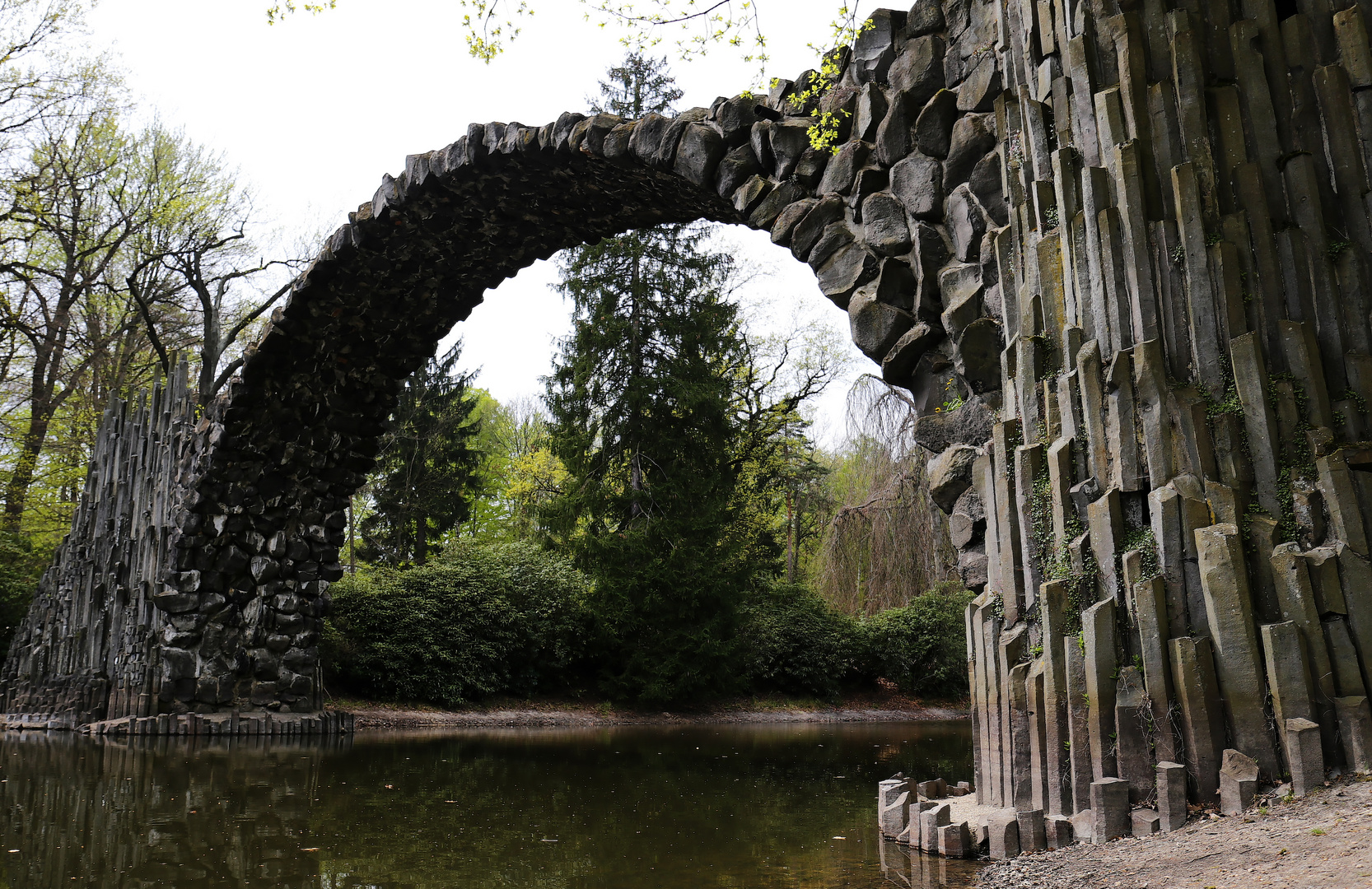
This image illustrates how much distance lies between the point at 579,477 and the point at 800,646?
4958 mm

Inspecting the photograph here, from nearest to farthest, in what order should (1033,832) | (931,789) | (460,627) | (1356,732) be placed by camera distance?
1. (1356,732)
2. (1033,832)
3. (931,789)
4. (460,627)

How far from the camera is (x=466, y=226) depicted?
9016mm

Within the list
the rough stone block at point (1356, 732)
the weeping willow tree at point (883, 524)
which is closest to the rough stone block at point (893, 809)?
the rough stone block at point (1356, 732)

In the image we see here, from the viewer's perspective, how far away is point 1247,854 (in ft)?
8.16

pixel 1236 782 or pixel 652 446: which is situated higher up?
pixel 652 446

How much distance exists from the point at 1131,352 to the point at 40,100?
17.4 m

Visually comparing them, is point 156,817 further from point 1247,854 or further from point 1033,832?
point 1247,854

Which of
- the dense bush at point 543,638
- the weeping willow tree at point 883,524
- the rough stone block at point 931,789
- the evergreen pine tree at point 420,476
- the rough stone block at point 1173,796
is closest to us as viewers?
the rough stone block at point 1173,796

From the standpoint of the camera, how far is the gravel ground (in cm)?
225

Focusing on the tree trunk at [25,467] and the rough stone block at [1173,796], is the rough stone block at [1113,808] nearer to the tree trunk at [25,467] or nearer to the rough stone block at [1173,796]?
the rough stone block at [1173,796]

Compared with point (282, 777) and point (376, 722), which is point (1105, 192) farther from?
point (376, 722)

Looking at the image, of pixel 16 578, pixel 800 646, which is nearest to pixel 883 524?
pixel 800 646

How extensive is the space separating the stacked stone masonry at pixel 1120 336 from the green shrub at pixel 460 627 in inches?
346

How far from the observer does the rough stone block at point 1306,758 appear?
9.07 feet
